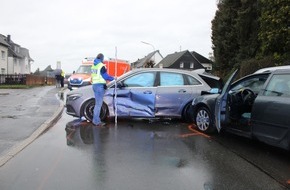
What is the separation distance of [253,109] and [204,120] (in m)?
2.14

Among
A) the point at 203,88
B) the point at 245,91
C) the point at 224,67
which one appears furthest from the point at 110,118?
the point at 224,67

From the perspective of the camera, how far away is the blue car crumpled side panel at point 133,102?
10.8 metres

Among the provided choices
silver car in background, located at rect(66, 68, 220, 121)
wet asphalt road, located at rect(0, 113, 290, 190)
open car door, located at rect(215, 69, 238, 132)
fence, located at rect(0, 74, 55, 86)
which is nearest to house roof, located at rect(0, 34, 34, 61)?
fence, located at rect(0, 74, 55, 86)

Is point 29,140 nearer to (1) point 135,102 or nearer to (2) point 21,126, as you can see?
(2) point 21,126

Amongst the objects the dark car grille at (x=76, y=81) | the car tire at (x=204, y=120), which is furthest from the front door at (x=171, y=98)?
the dark car grille at (x=76, y=81)

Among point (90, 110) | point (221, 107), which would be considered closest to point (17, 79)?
point (90, 110)

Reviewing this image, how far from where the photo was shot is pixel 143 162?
658 cm

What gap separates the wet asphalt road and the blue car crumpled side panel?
1.36 meters

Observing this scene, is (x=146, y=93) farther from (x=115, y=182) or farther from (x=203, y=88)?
(x=115, y=182)

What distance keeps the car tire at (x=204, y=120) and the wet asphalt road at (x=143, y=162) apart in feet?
0.74

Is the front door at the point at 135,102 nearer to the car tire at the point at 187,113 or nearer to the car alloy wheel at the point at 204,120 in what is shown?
the car tire at the point at 187,113

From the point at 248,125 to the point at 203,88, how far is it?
3449 mm

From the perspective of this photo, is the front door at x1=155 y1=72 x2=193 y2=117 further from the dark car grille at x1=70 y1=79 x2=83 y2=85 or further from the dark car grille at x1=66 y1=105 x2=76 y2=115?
the dark car grille at x1=70 y1=79 x2=83 y2=85

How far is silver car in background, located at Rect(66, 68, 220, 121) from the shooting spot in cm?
1083
